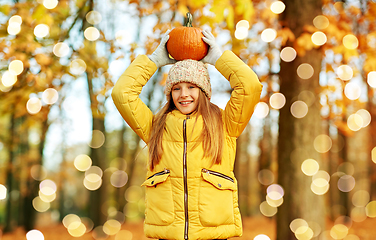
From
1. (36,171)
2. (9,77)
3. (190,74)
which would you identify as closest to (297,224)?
(190,74)

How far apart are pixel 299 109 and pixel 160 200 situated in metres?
3.24

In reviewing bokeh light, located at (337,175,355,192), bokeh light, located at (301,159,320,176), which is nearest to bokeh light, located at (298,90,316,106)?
bokeh light, located at (301,159,320,176)

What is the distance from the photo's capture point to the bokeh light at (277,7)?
4.98 meters

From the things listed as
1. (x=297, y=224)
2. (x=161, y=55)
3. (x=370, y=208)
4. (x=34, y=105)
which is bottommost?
(x=370, y=208)

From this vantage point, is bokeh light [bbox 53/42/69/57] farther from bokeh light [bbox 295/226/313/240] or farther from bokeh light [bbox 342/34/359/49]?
bokeh light [bbox 295/226/313/240]

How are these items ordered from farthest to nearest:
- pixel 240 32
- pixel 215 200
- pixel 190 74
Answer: pixel 240 32, pixel 190 74, pixel 215 200

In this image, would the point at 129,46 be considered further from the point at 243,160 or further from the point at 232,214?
the point at 243,160

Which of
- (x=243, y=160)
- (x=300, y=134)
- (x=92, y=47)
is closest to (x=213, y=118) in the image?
(x=300, y=134)

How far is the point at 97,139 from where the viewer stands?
30.6 feet

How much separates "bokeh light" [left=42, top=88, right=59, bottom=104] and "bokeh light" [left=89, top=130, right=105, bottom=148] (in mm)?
3314

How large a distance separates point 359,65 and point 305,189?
517 centimetres

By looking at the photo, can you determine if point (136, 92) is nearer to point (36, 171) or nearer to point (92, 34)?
point (92, 34)

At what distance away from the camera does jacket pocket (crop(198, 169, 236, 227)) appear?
2381mm

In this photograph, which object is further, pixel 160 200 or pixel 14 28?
pixel 14 28
